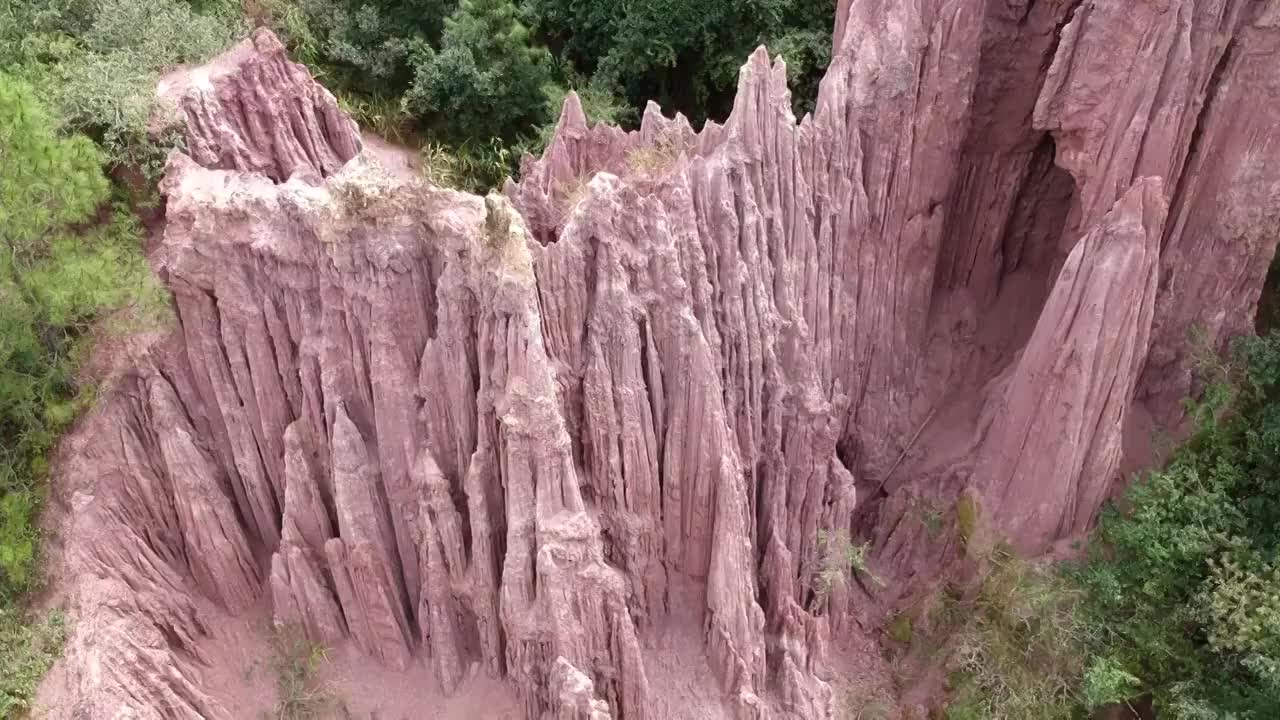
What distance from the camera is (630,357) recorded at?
10562 mm

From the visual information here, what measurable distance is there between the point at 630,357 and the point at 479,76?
38.3 feet

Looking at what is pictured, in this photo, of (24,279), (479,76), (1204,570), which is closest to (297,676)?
(24,279)

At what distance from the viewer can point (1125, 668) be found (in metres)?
11.7

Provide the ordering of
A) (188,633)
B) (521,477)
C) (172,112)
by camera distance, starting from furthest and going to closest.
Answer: (172,112), (188,633), (521,477)

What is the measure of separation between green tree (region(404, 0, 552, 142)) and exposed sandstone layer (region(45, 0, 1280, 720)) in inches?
265

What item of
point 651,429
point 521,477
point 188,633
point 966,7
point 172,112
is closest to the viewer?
point 521,477

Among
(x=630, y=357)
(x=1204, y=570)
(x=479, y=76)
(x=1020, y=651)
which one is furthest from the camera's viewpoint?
(x=479, y=76)

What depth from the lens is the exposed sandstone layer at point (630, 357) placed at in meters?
10.5

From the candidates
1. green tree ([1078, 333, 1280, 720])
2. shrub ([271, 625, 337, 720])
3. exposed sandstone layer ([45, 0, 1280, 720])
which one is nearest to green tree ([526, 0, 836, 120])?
exposed sandstone layer ([45, 0, 1280, 720])

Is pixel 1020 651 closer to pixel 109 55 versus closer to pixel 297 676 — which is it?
pixel 297 676

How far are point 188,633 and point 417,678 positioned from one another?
3074mm

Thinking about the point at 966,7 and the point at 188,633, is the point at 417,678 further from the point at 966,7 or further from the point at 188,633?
the point at 966,7

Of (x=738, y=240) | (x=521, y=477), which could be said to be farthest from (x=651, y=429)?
(x=738, y=240)

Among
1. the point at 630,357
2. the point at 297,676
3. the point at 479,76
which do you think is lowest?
the point at 297,676
